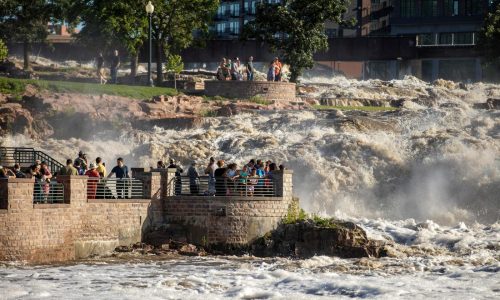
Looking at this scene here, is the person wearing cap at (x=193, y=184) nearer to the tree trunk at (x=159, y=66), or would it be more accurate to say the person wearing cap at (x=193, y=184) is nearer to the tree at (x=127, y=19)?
the tree trunk at (x=159, y=66)

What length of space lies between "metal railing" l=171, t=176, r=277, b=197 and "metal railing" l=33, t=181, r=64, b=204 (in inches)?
169

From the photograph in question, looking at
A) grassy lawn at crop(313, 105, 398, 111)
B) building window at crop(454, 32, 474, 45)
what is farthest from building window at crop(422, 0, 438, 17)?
grassy lawn at crop(313, 105, 398, 111)

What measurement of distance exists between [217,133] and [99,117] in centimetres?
475

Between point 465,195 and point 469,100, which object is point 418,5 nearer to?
point 469,100

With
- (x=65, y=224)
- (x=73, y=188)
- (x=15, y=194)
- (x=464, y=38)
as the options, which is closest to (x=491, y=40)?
(x=464, y=38)

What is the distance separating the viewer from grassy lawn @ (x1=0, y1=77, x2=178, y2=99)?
195 feet

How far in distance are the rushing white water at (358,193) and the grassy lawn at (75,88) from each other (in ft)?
11.9

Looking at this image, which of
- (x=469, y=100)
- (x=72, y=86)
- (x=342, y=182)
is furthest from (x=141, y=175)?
(x=469, y=100)

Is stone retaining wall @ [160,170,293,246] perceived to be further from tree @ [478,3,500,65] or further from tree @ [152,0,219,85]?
tree @ [478,3,500,65]

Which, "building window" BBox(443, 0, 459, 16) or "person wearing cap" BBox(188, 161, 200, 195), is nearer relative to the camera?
"person wearing cap" BBox(188, 161, 200, 195)

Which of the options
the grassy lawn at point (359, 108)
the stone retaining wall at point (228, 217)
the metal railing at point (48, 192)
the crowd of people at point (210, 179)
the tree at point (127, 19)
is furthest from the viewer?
the tree at point (127, 19)

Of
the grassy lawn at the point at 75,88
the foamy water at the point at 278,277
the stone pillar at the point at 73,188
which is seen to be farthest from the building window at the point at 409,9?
the stone pillar at the point at 73,188

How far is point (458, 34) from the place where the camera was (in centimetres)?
9988

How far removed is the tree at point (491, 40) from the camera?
83.1 meters
